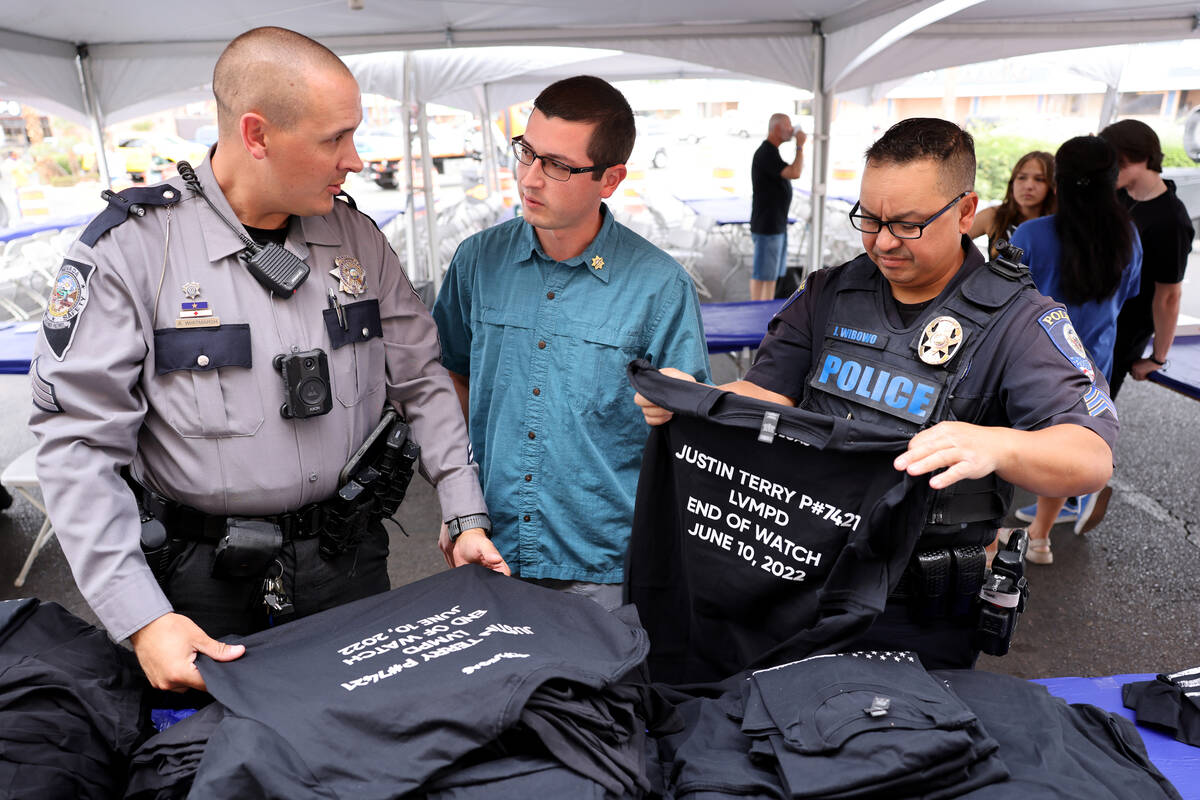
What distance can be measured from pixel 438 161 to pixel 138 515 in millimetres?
A: 23877

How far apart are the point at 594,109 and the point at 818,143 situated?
4.93m

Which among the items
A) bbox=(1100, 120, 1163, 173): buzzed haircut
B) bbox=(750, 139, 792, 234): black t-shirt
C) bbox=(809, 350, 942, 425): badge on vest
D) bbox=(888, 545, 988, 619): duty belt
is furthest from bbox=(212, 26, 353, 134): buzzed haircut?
bbox=(750, 139, 792, 234): black t-shirt

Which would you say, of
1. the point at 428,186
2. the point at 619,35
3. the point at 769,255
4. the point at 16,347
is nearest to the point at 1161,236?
the point at 619,35

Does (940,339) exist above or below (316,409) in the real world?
above

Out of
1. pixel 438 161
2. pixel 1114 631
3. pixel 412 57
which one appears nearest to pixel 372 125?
pixel 438 161

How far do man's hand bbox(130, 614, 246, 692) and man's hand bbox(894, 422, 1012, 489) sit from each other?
109cm

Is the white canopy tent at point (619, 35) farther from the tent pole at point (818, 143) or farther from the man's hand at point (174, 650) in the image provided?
the man's hand at point (174, 650)

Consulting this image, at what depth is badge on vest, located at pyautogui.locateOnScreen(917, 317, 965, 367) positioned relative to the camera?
158 centimetres

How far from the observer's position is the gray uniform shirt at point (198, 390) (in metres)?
1.34

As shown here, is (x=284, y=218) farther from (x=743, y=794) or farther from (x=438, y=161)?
(x=438, y=161)

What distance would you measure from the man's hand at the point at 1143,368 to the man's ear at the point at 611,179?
10.7ft

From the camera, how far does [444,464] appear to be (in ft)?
5.79

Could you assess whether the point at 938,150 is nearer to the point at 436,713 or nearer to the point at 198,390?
the point at 436,713

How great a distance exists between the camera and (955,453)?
1.29m
